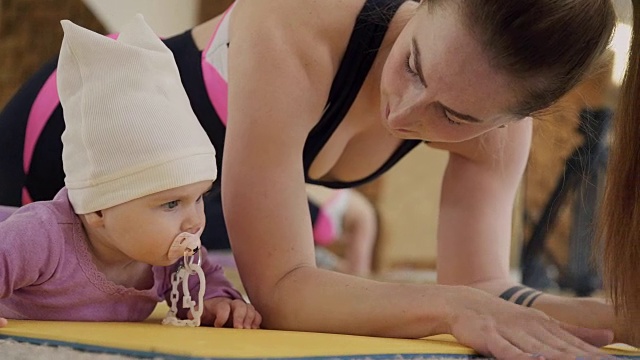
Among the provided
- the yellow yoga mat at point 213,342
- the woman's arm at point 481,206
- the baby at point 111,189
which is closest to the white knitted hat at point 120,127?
the baby at point 111,189

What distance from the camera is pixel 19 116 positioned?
1.34m

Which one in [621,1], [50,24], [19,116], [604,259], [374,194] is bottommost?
[374,194]

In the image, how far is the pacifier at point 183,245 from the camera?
3.12 feet

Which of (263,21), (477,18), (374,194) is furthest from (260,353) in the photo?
(374,194)

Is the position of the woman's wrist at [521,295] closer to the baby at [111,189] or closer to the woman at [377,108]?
the woman at [377,108]

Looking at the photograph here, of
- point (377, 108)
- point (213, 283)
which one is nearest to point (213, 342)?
point (213, 283)

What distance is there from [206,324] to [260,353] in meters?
0.34

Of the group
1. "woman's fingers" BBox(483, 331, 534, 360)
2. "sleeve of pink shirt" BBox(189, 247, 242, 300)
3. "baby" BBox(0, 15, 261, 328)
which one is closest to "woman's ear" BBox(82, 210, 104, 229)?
"baby" BBox(0, 15, 261, 328)

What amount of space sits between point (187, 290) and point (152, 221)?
4.0 inches

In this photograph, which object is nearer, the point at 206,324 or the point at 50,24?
the point at 206,324

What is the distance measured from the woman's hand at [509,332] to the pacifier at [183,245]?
0.88 ft

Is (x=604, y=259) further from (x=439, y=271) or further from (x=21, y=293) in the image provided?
(x=21, y=293)

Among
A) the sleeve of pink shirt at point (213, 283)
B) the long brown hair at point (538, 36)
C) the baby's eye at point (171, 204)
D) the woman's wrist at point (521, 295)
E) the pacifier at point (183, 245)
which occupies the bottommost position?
the sleeve of pink shirt at point (213, 283)

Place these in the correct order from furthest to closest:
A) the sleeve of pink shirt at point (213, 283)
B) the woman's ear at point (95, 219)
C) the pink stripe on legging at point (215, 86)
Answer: the pink stripe on legging at point (215, 86) → the sleeve of pink shirt at point (213, 283) → the woman's ear at point (95, 219)
